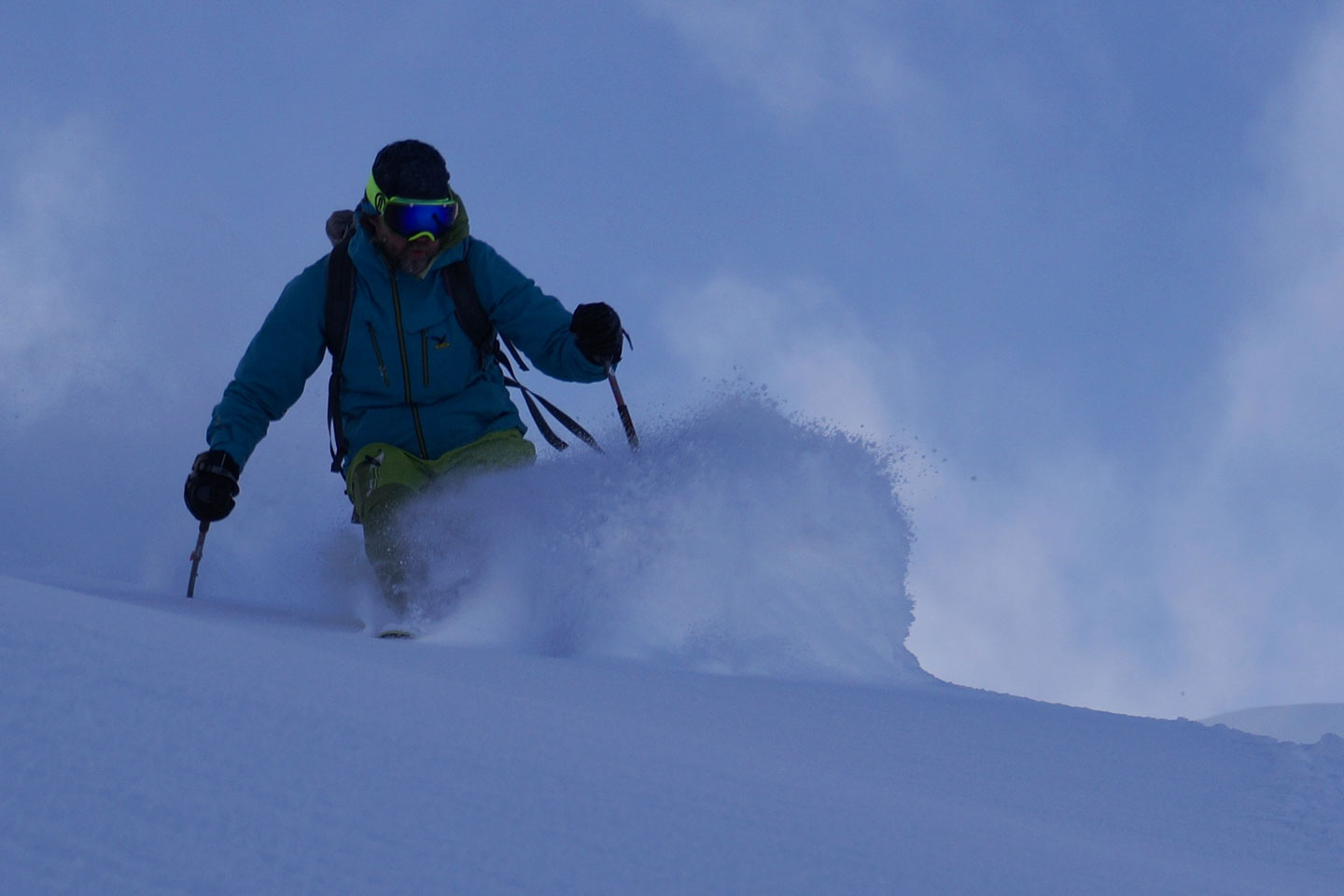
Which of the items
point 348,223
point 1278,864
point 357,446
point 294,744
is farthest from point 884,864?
point 348,223

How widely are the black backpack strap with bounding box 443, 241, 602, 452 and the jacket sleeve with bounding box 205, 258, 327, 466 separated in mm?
483

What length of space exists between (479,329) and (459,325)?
7 centimetres

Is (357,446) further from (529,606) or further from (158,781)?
(158,781)

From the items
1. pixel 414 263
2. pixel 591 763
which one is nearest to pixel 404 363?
pixel 414 263

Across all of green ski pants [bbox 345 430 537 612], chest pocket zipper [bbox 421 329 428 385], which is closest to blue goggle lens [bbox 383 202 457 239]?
chest pocket zipper [bbox 421 329 428 385]

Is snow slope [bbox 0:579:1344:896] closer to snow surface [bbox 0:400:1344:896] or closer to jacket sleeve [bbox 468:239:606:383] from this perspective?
snow surface [bbox 0:400:1344:896]

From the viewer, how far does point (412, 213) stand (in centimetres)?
397

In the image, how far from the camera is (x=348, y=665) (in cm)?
171

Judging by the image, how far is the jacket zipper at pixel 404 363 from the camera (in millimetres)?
4199

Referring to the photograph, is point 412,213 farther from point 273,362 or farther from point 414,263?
point 273,362

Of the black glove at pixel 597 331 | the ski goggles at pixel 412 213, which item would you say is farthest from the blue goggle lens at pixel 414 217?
the black glove at pixel 597 331

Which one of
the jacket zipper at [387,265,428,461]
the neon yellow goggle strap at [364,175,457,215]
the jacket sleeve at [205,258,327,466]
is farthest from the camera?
the jacket sleeve at [205,258,327,466]

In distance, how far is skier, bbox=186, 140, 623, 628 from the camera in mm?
4137

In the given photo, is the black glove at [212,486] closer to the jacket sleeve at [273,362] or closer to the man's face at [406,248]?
the jacket sleeve at [273,362]
